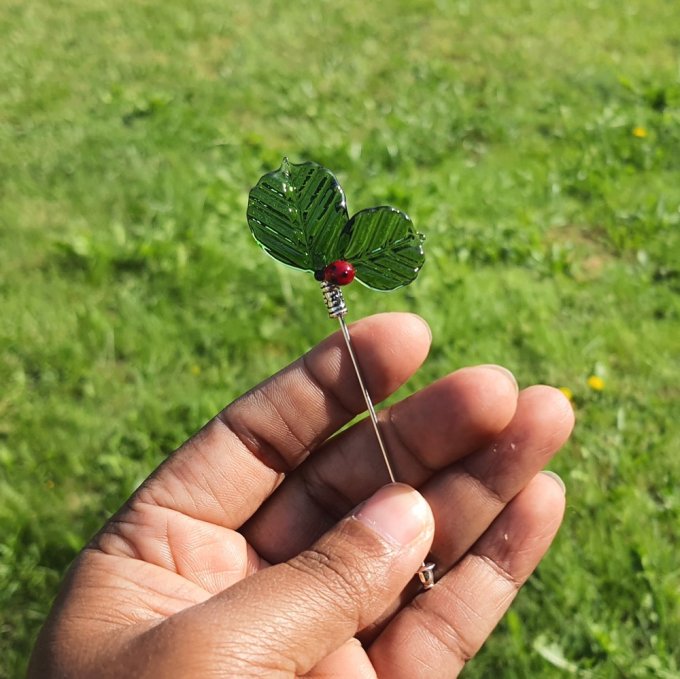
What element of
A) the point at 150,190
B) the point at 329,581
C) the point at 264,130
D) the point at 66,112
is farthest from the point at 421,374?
the point at 66,112

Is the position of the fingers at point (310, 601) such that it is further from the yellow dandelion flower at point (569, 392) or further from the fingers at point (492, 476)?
the yellow dandelion flower at point (569, 392)

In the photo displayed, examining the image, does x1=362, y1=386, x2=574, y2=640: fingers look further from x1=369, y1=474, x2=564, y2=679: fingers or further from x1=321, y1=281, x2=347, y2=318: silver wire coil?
x1=321, y1=281, x2=347, y2=318: silver wire coil

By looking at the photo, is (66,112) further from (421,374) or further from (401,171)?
(421,374)

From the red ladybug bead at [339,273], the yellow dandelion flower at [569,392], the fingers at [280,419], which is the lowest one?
the yellow dandelion flower at [569,392]

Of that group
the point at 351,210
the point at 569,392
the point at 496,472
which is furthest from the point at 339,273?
the point at 351,210

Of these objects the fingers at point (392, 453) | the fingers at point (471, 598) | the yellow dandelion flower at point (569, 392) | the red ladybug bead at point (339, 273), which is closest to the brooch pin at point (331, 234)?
the red ladybug bead at point (339, 273)

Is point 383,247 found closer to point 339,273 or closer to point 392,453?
point 339,273
